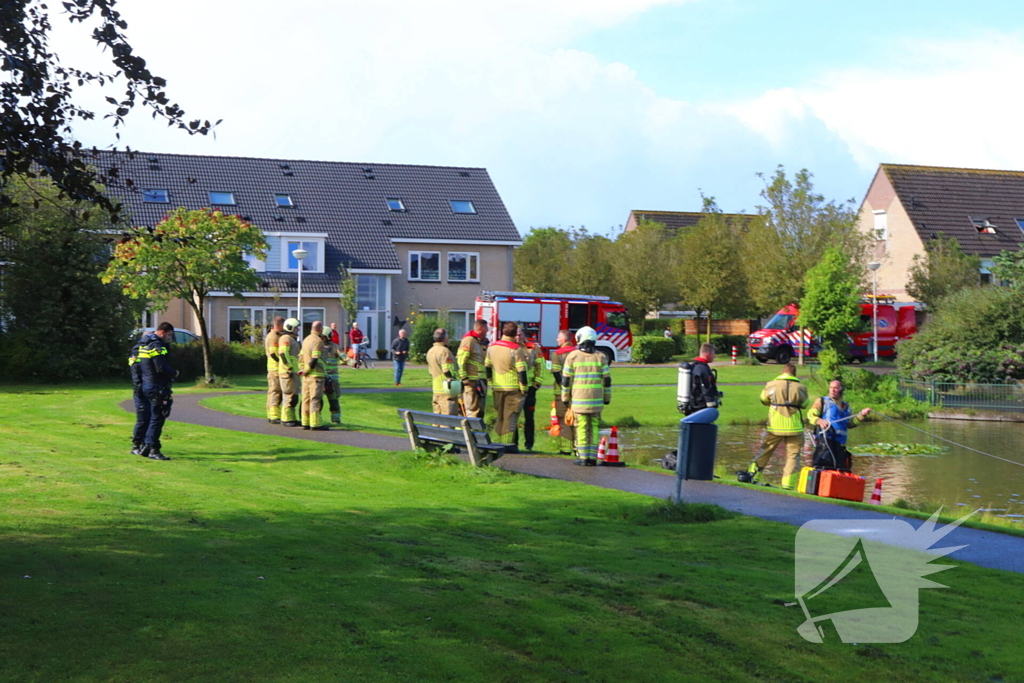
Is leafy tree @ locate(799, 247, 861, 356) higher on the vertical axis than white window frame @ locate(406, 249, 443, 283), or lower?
lower

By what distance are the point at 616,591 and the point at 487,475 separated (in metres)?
5.39

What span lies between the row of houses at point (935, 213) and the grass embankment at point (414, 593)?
47606 mm

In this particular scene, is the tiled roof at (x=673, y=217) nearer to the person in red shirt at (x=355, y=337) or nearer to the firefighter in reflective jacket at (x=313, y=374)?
the person in red shirt at (x=355, y=337)

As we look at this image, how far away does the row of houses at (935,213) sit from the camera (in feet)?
180

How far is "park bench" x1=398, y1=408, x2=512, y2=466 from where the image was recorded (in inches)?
517

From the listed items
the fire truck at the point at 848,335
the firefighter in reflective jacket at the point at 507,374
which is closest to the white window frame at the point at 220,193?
the fire truck at the point at 848,335

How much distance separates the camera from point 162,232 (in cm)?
749

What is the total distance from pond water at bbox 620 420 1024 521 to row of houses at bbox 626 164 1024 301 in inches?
1150

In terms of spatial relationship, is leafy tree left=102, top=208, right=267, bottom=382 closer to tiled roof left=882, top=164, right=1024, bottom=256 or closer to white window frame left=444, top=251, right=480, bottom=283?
white window frame left=444, top=251, right=480, bottom=283

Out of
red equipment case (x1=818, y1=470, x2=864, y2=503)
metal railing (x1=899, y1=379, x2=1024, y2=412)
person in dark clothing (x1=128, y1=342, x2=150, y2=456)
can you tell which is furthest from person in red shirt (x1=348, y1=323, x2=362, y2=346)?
red equipment case (x1=818, y1=470, x2=864, y2=503)

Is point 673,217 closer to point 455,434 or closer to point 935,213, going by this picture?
point 935,213

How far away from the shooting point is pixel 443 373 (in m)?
15.9

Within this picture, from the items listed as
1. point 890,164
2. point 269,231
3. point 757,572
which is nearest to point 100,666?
point 757,572

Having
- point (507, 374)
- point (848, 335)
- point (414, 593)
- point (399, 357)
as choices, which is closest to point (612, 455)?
point (507, 374)
